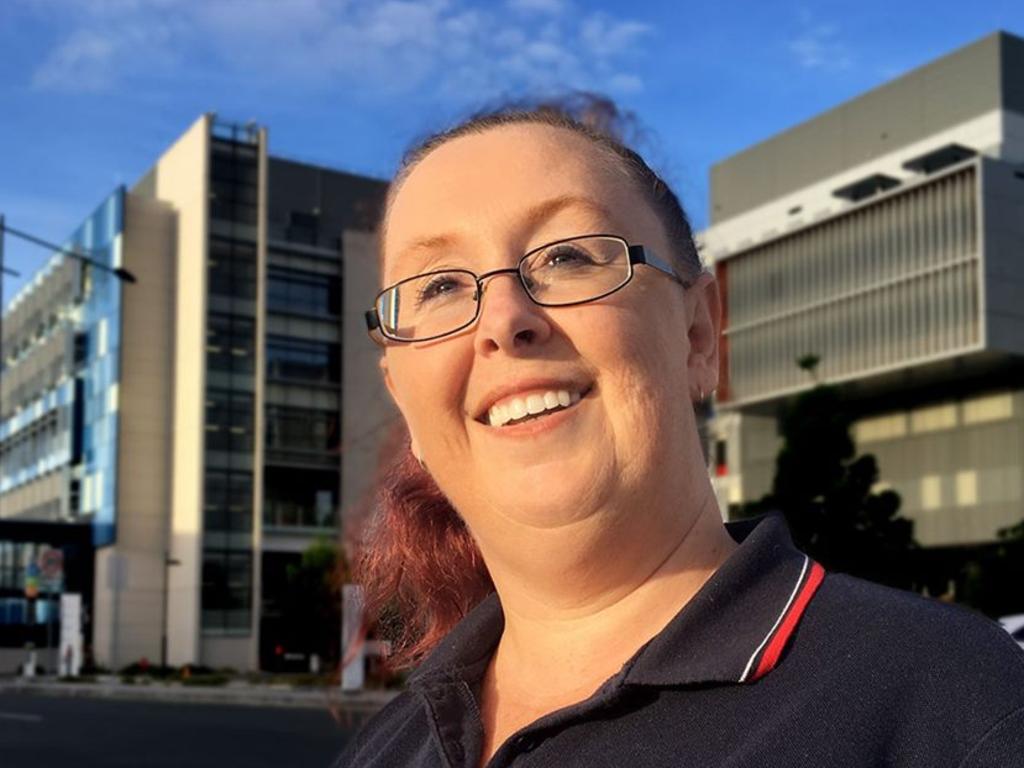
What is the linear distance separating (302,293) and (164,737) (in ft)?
146

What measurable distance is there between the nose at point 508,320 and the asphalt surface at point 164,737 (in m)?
9.54

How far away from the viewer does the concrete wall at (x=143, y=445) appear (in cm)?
6094

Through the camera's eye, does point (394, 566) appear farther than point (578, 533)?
Yes

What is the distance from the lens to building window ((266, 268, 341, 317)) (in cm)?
6141

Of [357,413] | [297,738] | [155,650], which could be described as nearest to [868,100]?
[357,413]

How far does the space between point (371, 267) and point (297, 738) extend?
1741 cm

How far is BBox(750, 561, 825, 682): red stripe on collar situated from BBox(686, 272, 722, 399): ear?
325mm

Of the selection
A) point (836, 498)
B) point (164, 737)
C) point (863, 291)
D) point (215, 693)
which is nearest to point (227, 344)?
point (863, 291)

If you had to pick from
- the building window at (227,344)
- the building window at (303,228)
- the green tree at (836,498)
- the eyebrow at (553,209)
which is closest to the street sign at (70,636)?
the building window at (227,344)

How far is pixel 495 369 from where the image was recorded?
168 cm

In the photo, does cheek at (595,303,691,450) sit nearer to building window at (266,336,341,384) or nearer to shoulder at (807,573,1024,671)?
shoulder at (807,573,1024,671)

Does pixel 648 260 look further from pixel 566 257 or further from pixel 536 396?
pixel 536 396

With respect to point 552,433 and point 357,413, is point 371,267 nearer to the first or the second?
point 552,433

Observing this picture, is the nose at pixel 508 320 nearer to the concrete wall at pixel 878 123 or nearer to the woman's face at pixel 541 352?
the woman's face at pixel 541 352
